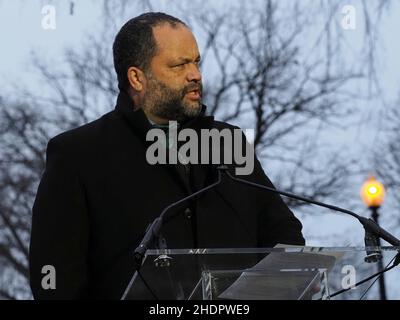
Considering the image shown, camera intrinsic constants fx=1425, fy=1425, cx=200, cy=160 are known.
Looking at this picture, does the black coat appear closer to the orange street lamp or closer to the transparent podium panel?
the transparent podium panel

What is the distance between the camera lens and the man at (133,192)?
5.37 m

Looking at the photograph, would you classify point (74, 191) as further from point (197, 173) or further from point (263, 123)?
point (263, 123)

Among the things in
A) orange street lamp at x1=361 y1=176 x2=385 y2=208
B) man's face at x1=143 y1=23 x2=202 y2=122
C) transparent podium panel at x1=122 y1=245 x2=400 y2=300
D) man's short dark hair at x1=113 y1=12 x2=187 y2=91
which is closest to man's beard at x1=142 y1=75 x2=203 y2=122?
man's face at x1=143 y1=23 x2=202 y2=122

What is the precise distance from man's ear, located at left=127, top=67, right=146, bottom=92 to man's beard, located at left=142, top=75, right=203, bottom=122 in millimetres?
54

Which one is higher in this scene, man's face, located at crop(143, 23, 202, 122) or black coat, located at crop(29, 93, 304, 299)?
man's face, located at crop(143, 23, 202, 122)

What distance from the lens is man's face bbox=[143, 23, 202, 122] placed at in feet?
18.5

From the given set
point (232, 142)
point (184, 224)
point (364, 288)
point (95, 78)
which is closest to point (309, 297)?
point (364, 288)

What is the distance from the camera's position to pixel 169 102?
224 inches

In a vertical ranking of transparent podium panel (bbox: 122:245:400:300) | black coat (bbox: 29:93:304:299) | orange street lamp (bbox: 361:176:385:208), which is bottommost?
transparent podium panel (bbox: 122:245:400:300)

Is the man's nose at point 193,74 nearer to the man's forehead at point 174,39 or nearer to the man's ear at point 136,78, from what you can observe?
the man's forehead at point 174,39

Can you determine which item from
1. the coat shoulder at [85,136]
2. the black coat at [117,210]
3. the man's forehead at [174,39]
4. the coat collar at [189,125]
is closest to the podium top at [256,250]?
the black coat at [117,210]

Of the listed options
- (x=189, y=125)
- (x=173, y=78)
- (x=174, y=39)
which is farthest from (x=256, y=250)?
(x=174, y=39)

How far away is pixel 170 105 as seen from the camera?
5.67 metres

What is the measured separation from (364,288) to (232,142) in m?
1.19
